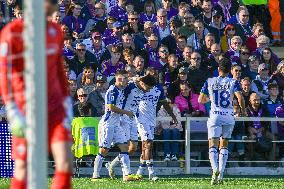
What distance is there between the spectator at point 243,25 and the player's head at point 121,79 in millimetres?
4183

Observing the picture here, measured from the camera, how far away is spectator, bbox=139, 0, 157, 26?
22.3 meters

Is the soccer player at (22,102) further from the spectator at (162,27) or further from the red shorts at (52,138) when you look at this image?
the spectator at (162,27)

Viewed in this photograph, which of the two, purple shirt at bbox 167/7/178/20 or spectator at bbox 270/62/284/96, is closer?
spectator at bbox 270/62/284/96

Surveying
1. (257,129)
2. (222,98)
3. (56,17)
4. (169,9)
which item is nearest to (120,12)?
(169,9)

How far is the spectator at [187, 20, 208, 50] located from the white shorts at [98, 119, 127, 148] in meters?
3.25

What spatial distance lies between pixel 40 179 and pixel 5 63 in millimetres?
1734

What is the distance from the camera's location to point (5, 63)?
9398mm

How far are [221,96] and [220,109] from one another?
0.24m

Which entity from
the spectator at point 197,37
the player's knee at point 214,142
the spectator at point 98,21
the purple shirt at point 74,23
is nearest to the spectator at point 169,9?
the spectator at point 197,37

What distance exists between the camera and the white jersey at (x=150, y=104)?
65.0 feet

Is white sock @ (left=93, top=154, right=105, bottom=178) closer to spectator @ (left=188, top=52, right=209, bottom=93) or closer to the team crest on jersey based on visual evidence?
spectator @ (left=188, top=52, right=209, bottom=93)

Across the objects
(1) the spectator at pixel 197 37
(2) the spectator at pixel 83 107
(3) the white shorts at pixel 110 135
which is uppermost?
(1) the spectator at pixel 197 37

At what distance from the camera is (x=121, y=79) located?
19.2 metres

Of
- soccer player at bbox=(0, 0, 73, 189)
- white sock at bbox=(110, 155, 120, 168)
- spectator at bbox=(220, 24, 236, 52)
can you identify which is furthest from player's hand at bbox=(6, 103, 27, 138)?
spectator at bbox=(220, 24, 236, 52)
